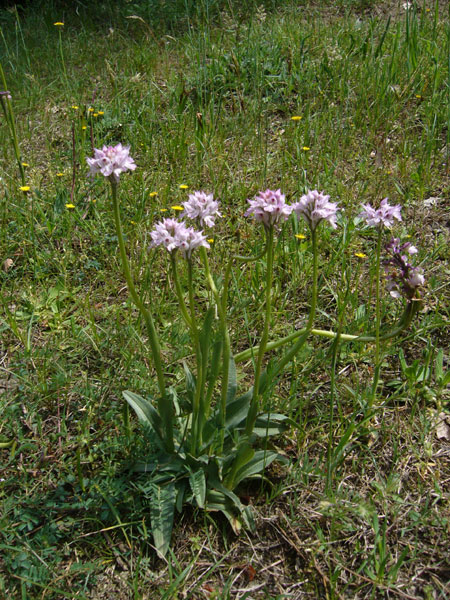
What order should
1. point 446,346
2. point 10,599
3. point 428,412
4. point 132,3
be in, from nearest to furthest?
point 10,599 → point 428,412 → point 446,346 → point 132,3

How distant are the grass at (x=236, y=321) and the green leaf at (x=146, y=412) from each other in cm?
8

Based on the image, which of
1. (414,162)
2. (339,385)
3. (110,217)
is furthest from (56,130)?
(339,385)

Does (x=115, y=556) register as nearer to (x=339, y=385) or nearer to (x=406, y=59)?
(x=339, y=385)

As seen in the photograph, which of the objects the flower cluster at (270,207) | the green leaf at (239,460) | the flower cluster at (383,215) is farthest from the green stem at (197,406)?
the flower cluster at (383,215)

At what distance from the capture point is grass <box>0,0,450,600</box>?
140 centimetres

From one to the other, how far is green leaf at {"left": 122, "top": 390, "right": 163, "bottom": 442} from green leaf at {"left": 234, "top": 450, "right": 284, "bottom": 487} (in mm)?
244

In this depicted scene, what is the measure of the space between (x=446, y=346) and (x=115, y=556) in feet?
4.37

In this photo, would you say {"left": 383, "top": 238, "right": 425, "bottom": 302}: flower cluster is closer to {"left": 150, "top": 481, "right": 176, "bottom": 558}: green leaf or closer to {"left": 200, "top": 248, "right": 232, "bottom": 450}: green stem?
{"left": 200, "top": 248, "right": 232, "bottom": 450}: green stem

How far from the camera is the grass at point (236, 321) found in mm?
1399

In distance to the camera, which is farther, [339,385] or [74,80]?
[74,80]

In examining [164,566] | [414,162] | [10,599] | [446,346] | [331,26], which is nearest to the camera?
[10,599]

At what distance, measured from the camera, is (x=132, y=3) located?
5.18 meters

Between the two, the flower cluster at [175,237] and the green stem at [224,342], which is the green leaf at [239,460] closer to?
the green stem at [224,342]

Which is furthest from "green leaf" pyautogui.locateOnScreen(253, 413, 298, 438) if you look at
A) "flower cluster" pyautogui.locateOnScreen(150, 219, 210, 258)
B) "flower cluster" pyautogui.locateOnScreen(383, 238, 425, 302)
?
"flower cluster" pyautogui.locateOnScreen(150, 219, 210, 258)
